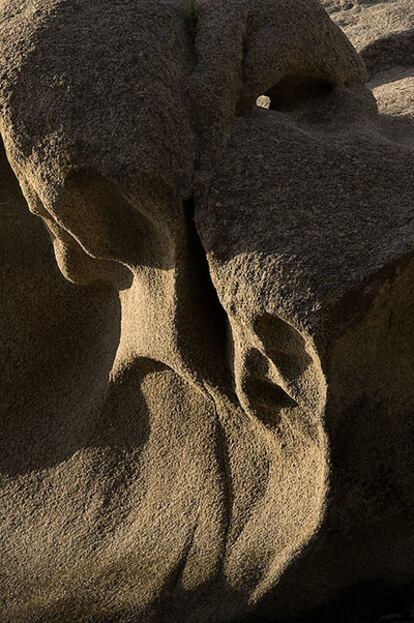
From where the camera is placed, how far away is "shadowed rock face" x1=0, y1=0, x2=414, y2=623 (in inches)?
31.6

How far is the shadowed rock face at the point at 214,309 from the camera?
80 cm

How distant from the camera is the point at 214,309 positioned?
35.9 inches

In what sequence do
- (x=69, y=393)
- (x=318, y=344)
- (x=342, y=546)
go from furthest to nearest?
(x=69, y=393)
(x=342, y=546)
(x=318, y=344)

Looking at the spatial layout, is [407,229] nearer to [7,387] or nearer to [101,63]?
[101,63]

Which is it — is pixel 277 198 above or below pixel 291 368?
above

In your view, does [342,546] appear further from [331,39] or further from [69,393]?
[331,39]

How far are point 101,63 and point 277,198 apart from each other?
0.20 meters

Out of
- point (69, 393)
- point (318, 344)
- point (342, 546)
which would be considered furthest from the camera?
point (69, 393)

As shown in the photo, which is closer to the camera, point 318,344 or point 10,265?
point 318,344

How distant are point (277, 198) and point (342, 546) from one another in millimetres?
355

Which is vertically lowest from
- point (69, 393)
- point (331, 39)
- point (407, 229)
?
point (69, 393)

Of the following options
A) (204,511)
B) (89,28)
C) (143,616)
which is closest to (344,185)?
(89,28)

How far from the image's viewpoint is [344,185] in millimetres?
823

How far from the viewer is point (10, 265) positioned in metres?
1.17
